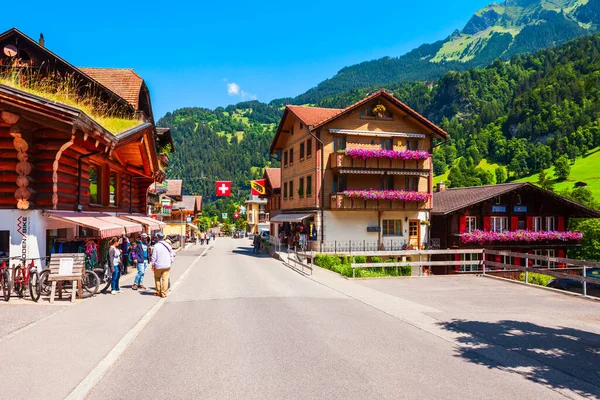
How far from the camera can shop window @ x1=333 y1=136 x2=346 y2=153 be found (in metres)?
35.7

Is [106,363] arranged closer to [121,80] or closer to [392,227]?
[121,80]

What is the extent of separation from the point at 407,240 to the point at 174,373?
32.0 metres

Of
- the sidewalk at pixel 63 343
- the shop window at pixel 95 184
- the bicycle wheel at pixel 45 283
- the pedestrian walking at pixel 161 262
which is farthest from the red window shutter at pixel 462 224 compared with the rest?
the bicycle wheel at pixel 45 283

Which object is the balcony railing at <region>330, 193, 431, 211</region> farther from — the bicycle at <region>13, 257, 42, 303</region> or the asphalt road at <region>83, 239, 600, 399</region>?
the bicycle at <region>13, 257, 42, 303</region>

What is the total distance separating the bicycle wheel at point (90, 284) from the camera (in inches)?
520

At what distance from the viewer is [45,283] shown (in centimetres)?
1256

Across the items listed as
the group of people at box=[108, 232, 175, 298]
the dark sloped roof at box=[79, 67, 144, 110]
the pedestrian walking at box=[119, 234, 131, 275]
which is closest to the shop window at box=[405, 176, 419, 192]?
the dark sloped roof at box=[79, 67, 144, 110]

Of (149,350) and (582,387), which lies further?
(149,350)

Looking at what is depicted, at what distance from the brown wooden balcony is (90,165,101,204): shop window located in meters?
18.2

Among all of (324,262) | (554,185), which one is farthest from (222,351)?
(554,185)

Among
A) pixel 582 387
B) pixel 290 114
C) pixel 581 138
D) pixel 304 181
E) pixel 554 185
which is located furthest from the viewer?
pixel 581 138

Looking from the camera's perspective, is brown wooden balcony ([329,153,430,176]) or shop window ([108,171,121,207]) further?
brown wooden balcony ([329,153,430,176])

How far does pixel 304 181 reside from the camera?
38094 millimetres

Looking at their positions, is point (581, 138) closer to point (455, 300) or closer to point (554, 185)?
point (554, 185)
